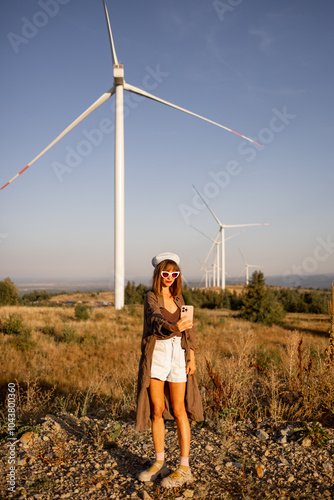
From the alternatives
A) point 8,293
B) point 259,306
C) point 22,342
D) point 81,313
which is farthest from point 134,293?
point 22,342

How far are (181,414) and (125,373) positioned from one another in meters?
4.70

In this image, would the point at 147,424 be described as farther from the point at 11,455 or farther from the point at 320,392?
the point at 320,392

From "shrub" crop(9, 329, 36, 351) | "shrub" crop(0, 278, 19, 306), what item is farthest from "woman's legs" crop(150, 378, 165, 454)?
"shrub" crop(0, 278, 19, 306)

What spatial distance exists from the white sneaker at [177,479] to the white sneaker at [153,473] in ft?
0.60

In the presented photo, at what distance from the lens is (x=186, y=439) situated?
393 centimetres

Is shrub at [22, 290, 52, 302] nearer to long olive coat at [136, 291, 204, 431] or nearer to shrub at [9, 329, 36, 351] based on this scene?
shrub at [9, 329, 36, 351]

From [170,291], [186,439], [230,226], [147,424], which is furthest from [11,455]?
[230,226]

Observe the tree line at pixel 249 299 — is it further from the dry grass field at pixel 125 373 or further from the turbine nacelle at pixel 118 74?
the turbine nacelle at pixel 118 74

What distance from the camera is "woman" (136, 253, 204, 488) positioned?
391 cm

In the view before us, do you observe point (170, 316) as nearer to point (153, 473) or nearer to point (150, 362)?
point (150, 362)

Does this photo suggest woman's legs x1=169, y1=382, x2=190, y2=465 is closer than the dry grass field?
Yes

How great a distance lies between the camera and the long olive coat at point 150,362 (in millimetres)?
3830

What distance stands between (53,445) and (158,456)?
5.26 ft

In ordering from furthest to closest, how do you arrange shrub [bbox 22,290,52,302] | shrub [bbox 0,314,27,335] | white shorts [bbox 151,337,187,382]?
shrub [bbox 22,290,52,302]
shrub [bbox 0,314,27,335]
white shorts [bbox 151,337,187,382]
